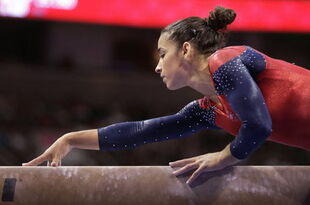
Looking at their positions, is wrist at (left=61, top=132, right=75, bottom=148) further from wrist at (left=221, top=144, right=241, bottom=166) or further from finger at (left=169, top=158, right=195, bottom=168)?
wrist at (left=221, top=144, right=241, bottom=166)

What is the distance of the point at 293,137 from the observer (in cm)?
180

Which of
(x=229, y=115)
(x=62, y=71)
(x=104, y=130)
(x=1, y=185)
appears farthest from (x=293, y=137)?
(x=62, y=71)

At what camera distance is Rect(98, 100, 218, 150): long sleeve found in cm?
197

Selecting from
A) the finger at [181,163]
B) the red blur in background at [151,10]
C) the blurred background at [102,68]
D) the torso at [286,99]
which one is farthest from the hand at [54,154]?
the red blur in background at [151,10]

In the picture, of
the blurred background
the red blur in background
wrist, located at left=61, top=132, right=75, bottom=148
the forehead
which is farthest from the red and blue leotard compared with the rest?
the red blur in background

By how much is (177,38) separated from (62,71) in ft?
20.4

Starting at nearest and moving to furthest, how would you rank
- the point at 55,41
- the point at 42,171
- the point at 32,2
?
the point at 42,171 < the point at 32,2 < the point at 55,41

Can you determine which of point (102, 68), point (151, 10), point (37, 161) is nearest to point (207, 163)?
point (37, 161)

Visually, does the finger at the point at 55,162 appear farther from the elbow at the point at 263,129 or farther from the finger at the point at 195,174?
the elbow at the point at 263,129

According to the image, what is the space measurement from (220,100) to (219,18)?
0.34 m

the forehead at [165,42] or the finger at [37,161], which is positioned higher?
the forehead at [165,42]

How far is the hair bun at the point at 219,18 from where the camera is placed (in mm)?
1820

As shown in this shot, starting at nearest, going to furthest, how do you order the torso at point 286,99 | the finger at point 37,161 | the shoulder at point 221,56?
the shoulder at point 221,56 → the torso at point 286,99 → the finger at point 37,161

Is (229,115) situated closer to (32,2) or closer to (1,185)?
(1,185)
